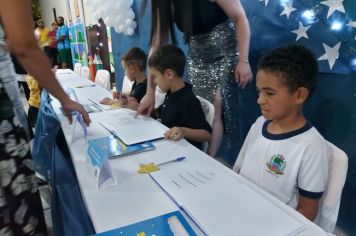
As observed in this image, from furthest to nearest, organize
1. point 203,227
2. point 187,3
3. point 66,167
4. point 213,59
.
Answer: point 213,59
point 187,3
point 66,167
point 203,227

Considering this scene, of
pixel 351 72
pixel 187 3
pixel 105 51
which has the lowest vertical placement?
pixel 105 51

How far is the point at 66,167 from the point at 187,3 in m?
0.87

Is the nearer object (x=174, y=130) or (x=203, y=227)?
(x=203, y=227)

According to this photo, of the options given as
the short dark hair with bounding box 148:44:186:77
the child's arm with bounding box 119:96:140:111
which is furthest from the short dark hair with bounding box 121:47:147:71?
the short dark hair with bounding box 148:44:186:77

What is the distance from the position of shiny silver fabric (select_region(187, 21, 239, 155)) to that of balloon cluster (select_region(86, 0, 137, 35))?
7.02ft

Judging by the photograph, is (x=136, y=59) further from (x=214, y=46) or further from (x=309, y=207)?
(x=309, y=207)

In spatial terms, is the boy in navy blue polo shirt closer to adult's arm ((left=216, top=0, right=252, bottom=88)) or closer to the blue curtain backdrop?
adult's arm ((left=216, top=0, right=252, bottom=88))

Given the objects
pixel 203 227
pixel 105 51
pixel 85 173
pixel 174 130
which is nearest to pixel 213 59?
pixel 174 130

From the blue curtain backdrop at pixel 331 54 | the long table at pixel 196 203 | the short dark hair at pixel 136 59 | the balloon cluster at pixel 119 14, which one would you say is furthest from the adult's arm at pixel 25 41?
the balloon cluster at pixel 119 14

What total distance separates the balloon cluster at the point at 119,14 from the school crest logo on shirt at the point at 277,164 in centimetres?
302

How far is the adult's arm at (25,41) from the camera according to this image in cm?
65

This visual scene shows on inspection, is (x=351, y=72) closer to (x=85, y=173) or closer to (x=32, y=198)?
(x=85, y=173)

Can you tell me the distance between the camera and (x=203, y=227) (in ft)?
1.94

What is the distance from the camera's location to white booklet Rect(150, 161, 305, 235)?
59 cm
